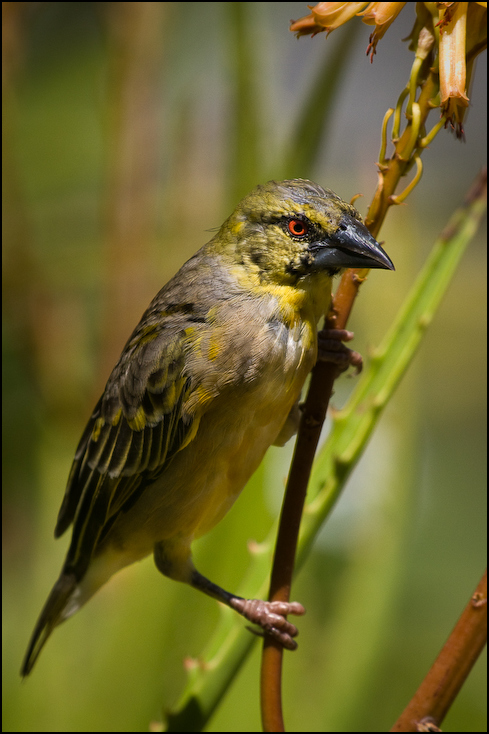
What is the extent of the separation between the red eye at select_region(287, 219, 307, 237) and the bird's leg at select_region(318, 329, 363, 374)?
14 centimetres

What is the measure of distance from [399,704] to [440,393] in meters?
1.55

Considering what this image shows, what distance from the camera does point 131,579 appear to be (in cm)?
166

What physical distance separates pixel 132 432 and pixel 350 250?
512mm

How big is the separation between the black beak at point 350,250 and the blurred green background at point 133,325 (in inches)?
18.3

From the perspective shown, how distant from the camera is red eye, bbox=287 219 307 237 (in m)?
1.05

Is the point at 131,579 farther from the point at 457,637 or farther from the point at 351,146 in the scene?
the point at 351,146

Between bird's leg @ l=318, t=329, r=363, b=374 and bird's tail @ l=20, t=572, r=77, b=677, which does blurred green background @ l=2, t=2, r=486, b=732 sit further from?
bird's leg @ l=318, t=329, r=363, b=374

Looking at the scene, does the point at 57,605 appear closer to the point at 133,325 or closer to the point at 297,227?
the point at 133,325

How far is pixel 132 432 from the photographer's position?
128 cm

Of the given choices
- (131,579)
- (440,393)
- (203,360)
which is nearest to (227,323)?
(203,360)

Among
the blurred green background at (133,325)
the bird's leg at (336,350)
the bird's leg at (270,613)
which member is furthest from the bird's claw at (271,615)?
the bird's leg at (336,350)

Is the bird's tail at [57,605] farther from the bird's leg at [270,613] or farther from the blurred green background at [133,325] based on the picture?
the bird's leg at [270,613]

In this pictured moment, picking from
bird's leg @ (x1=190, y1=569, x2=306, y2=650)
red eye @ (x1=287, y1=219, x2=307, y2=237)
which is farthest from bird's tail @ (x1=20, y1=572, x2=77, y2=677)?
red eye @ (x1=287, y1=219, x2=307, y2=237)

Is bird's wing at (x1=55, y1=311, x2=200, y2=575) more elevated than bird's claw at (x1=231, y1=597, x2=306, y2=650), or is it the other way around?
bird's wing at (x1=55, y1=311, x2=200, y2=575)
